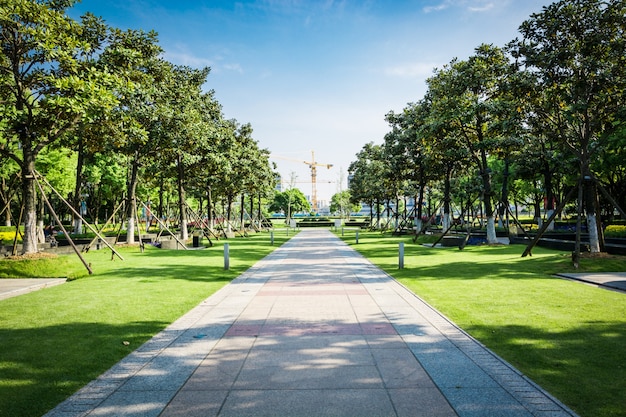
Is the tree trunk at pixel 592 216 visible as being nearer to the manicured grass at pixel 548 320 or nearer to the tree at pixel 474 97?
the manicured grass at pixel 548 320

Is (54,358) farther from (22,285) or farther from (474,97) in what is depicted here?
(474,97)

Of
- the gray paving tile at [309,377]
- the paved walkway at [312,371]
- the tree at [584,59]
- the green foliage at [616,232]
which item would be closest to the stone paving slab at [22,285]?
the paved walkway at [312,371]

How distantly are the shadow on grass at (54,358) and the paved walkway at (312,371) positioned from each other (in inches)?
9.6

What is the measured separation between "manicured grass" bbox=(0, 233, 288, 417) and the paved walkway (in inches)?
15.1

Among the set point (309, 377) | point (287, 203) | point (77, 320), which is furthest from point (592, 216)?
point (287, 203)

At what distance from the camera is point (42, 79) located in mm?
14906

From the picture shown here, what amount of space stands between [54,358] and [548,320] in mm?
8691

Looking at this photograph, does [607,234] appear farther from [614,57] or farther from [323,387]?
[323,387]

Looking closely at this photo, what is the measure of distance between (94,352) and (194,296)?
15.0ft

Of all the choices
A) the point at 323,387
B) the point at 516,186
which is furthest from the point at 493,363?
the point at 516,186

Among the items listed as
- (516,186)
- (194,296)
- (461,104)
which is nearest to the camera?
(194,296)

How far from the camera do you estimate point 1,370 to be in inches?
221

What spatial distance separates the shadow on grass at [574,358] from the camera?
463 centimetres

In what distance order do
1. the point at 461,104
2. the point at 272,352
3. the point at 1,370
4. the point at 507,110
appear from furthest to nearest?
1. the point at 461,104
2. the point at 507,110
3. the point at 272,352
4. the point at 1,370
